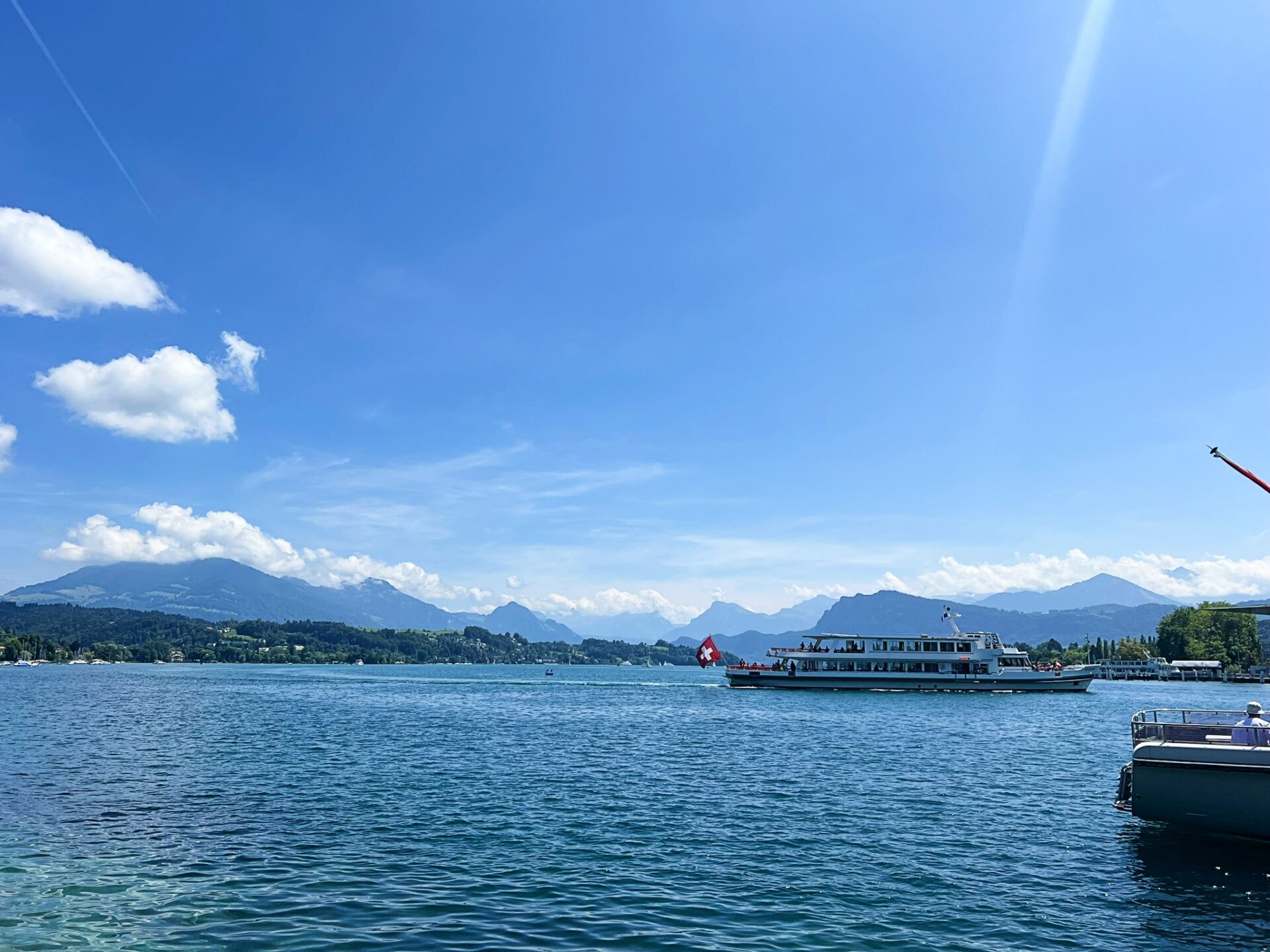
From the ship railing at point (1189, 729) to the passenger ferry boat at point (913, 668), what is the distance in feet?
296

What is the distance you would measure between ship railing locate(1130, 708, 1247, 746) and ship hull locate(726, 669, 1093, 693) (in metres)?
95.3

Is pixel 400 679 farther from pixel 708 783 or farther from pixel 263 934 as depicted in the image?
pixel 263 934

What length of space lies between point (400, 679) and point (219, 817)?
6780 inches

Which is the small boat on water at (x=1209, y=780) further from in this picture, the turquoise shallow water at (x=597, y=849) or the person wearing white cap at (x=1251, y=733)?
the turquoise shallow water at (x=597, y=849)

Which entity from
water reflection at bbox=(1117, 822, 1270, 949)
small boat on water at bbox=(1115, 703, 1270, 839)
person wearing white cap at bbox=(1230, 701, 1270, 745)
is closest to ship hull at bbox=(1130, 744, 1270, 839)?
small boat on water at bbox=(1115, 703, 1270, 839)

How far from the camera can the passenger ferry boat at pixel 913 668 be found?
4811 inches

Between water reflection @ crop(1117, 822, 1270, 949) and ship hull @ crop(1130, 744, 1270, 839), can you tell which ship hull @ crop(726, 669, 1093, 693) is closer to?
water reflection @ crop(1117, 822, 1270, 949)

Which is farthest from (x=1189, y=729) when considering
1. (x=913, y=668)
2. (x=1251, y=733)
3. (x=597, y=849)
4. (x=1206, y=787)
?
(x=913, y=668)

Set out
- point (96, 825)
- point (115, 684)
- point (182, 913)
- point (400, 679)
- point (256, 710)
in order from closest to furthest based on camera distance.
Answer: point (182, 913) < point (96, 825) < point (256, 710) < point (115, 684) < point (400, 679)

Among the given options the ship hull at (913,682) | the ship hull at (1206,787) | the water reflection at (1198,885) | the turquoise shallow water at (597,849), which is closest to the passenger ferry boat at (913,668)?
the ship hull at (913,682)

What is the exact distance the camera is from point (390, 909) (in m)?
20.1

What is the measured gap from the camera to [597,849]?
86.8ft

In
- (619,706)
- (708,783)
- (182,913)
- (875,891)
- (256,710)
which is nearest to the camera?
(182,913)

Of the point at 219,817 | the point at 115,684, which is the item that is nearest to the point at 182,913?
the point at 219,817
